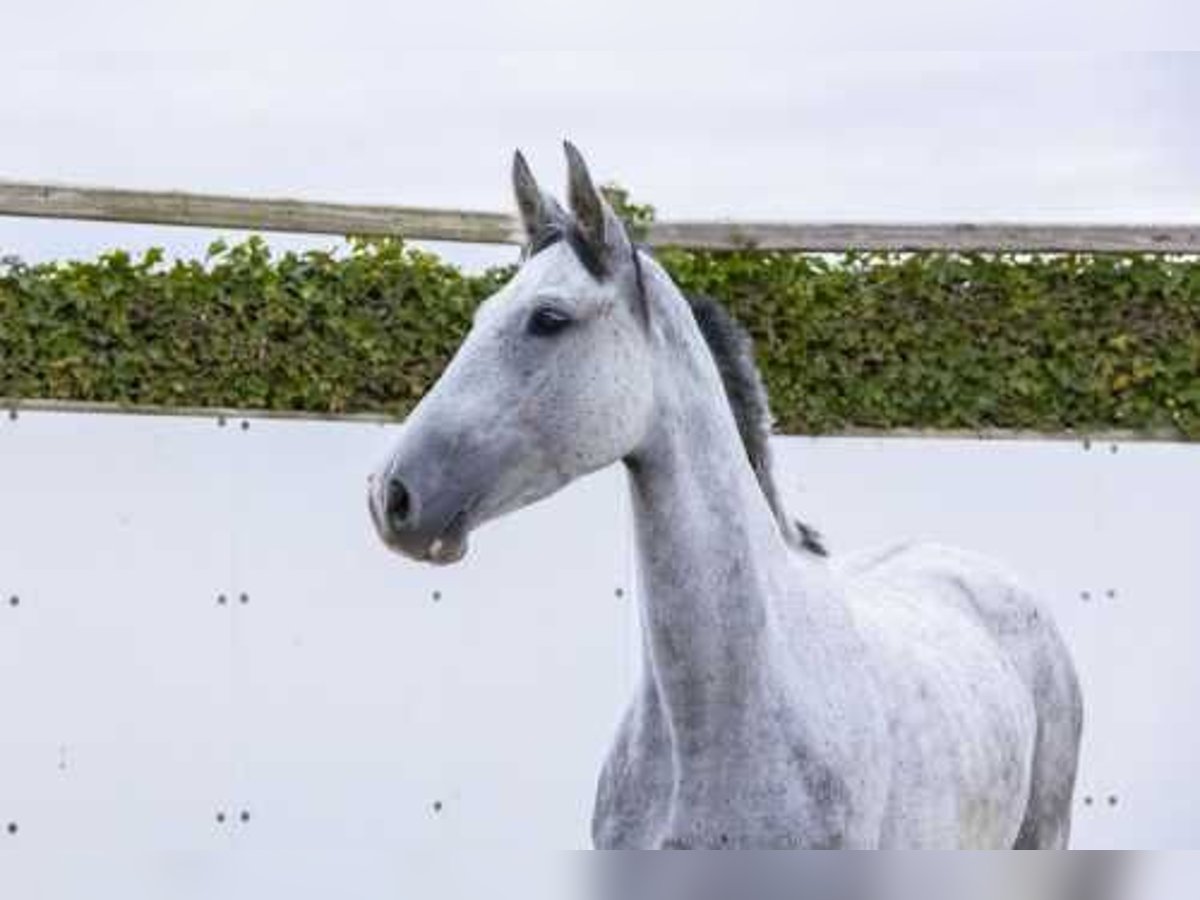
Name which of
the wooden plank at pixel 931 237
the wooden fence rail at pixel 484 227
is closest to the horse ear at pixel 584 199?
the wooden fence rail at pixel 484 227

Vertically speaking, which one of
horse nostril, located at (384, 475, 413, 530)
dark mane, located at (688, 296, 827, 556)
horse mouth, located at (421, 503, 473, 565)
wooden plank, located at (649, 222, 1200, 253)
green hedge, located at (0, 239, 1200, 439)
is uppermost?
wooden plank, located at (649, 222, 1200, 253)

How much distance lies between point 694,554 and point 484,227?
10.6 ft

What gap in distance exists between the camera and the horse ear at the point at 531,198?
11.2 feet

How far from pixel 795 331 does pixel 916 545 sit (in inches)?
78.3

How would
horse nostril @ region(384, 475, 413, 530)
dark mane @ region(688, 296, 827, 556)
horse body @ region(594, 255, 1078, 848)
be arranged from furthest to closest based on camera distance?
dark mane @ region(688, 296, 827, 556), horse body @ region(594, 255, 1078, 848), horse nostril @ region(384, 475, 413, 530)

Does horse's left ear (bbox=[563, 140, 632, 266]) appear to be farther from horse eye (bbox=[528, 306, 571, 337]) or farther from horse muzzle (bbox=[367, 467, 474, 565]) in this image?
horse muzzle (bbox=[367, 467, 474, 565])

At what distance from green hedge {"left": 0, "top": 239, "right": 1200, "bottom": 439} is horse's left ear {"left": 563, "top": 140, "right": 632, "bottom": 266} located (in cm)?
302

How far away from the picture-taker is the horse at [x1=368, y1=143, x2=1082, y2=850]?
3.24m

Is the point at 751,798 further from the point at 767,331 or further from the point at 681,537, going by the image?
the point at 767,331

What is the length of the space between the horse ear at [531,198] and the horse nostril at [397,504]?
48 cm

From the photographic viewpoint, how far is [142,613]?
20.8ft

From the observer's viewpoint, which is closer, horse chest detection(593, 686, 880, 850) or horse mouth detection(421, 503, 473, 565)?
horse mouth detection(421, 503, 473, 565)

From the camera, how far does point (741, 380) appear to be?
146 inches

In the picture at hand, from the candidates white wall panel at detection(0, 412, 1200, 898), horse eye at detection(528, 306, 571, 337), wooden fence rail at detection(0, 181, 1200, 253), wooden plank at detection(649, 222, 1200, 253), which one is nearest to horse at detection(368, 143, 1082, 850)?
horse eye at detection(528, 306, 571, 337)
